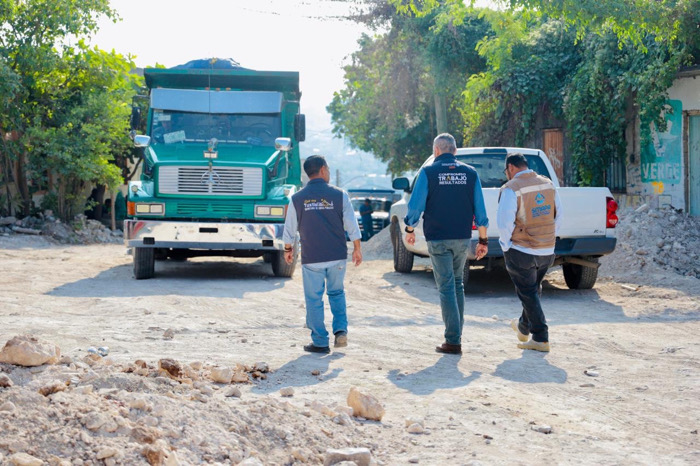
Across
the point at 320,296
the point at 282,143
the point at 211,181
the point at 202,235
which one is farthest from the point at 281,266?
the point at 320,296

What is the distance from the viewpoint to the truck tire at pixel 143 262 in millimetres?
12992

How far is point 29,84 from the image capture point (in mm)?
23281

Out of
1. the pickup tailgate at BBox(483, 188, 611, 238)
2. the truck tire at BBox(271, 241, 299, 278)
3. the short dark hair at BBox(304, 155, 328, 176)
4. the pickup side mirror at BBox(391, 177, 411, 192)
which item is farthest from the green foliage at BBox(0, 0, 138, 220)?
the short dark hair at BBox(304, 155, 328, 176)

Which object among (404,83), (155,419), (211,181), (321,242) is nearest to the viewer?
(155,419)

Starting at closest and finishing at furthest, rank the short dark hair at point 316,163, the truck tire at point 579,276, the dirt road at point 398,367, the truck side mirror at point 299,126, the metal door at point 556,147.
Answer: the dirt road at point 398,367 → the short dark hair at point 316,163 → the truck tire at point 579,276 → the truck side mirror at point 299,126 → the metal door at point 556,147

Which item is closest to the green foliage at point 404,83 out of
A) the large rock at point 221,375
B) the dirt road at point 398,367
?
the dirt road at point 398,367

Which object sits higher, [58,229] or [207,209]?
[207,209]

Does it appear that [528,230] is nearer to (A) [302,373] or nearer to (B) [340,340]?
(B) [340,340]

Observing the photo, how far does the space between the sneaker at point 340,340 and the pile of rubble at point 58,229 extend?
54.1 ft

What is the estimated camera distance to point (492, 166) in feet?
41.7

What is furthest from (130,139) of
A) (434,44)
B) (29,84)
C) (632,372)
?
(632,372)

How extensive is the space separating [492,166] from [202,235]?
4.20m

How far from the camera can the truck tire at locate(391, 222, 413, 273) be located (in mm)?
14634

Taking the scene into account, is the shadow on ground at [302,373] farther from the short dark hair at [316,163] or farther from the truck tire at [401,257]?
the truck tire at [401,257]
